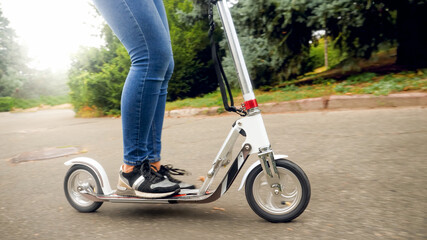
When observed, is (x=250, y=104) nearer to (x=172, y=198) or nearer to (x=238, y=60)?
(x=238, y=60)

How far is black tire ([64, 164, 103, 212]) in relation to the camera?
2062 millimetres

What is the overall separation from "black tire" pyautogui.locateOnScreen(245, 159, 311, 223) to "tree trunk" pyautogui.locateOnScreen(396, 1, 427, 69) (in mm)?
6051

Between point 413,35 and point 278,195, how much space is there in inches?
254

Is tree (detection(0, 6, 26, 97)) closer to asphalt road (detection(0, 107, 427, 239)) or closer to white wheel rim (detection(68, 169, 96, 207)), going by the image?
asphalt road (detection(0, 107, 427, 239))

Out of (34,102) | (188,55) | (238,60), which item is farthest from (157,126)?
(34,102)

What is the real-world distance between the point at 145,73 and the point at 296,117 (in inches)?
138

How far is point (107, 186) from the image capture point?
1996mm

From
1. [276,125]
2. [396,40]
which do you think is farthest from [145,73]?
[396,40]

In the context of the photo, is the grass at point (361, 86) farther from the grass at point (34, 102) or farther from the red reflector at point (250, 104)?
the grass at point (34, 102)

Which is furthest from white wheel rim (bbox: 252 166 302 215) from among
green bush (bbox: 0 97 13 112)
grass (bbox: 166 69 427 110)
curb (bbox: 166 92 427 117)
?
green bush (bbox: 0 97 13 112)

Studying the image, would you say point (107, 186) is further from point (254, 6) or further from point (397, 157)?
point (254, 6)

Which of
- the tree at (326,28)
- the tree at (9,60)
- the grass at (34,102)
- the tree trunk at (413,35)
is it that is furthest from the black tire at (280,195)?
the tree at (9,60)

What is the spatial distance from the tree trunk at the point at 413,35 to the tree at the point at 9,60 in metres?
30.7

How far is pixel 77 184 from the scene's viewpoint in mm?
2115
